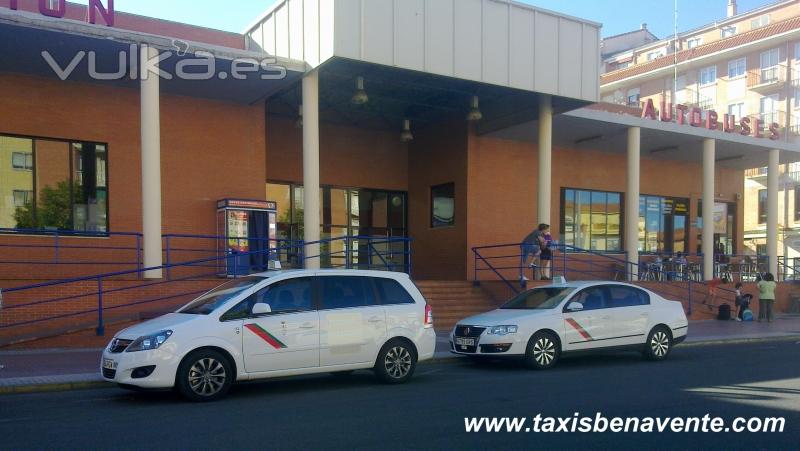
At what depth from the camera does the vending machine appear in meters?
18.0

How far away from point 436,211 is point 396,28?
323 inches

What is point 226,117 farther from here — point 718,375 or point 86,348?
point 718,375

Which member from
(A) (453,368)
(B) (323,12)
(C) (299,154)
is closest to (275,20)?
(B) (323,12)

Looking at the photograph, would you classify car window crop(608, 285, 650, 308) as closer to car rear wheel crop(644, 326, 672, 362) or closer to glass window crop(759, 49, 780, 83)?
car rear wheel crop(644, 326, 672, 362)

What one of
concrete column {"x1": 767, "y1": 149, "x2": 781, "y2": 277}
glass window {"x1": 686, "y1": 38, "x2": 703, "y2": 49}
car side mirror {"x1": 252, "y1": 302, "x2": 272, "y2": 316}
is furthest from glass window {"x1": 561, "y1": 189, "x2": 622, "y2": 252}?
glass window {"x1": 686, "y1": 38, "x2": 703, "y2": 49}

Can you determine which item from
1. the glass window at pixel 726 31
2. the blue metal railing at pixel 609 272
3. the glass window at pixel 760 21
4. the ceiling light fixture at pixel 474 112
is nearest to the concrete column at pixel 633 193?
the blue metal railing at pixel 609 272

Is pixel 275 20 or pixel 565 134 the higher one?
pixel 275 20

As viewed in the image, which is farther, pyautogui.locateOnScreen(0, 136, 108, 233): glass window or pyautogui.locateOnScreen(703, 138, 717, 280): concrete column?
pyautogui.locateOnScreen(703, 138, 717, 280): concrete column

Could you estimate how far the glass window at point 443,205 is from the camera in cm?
2297

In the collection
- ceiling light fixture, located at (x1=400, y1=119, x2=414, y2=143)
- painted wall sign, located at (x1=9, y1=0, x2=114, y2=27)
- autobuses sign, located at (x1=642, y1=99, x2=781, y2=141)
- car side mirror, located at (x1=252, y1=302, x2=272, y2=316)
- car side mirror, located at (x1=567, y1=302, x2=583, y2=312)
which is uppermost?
painted wall sign, located at (x1=9, y1=0, x2=114, y2=27)

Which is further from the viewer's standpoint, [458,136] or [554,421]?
[458,136]

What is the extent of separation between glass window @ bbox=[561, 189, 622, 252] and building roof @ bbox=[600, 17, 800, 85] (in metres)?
25.0

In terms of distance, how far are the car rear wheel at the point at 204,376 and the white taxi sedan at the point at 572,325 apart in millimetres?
4559

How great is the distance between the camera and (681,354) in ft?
47.0
